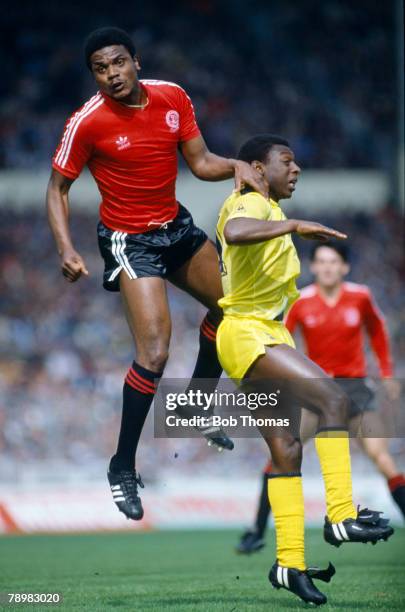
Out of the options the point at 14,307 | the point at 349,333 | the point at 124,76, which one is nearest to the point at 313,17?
the point at 14,307

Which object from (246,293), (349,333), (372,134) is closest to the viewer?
(246,293)

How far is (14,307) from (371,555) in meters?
10.7

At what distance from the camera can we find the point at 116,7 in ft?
82.7

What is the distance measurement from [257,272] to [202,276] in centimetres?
107

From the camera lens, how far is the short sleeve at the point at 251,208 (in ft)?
21.6

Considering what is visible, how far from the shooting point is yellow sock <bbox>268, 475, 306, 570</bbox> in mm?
6648

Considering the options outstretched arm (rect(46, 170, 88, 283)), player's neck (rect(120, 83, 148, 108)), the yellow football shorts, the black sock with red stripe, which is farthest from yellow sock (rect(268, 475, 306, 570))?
player's neck (rect(120, 83, 148, 108))

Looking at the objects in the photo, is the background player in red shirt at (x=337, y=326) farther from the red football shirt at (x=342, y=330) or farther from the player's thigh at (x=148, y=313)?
the player's thigh at (x=148, y=313)

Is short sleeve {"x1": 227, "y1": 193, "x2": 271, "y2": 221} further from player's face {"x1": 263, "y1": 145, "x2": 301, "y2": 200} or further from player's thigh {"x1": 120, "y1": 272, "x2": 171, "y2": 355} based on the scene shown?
player's thigh {"x1": 120, "y1": 272, "x2": 171, "y2": 355}

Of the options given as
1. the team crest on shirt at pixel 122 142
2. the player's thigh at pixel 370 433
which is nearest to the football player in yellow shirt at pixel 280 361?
the team crest on shirt at pixel 122 142

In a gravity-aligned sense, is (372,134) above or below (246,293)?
below

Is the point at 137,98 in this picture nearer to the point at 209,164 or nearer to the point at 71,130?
the point at 71,130

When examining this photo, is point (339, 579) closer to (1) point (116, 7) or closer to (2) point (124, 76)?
(2) point (124, 76)

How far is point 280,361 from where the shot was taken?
6.71 m
